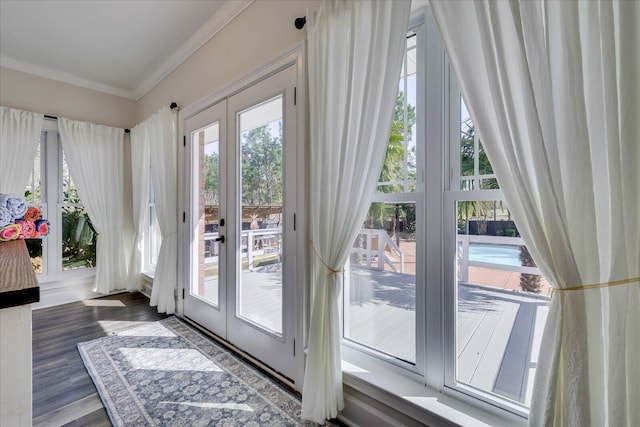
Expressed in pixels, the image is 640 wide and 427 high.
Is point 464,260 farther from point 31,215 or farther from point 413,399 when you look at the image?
point 31,215

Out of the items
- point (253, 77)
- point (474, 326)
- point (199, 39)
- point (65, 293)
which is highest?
point (199, 39)

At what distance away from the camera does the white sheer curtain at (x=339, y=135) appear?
127 cm

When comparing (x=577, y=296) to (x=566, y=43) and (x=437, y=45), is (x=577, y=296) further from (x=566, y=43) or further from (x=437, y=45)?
(x=437, y=45)

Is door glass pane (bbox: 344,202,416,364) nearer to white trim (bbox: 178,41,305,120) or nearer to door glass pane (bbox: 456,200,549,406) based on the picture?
door glass pane (bbox: 456,200,549,406)

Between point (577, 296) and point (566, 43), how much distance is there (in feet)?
2.39

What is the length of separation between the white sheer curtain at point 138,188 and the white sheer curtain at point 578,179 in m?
3.72

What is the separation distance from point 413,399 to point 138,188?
388cm

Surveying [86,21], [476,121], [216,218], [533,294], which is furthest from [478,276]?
[86,21]

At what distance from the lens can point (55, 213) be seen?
11.3 feet

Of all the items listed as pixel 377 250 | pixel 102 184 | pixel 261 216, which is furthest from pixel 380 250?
pixel 102 184

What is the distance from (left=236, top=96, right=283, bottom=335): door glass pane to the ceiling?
36.0 inches

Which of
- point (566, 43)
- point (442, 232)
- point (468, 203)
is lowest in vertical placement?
point (442, 232)

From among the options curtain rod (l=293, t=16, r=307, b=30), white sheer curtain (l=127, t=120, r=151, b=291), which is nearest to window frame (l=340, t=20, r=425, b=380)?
curtain rod (l=293, t=16, r=307, b=30)

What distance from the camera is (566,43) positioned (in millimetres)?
812
